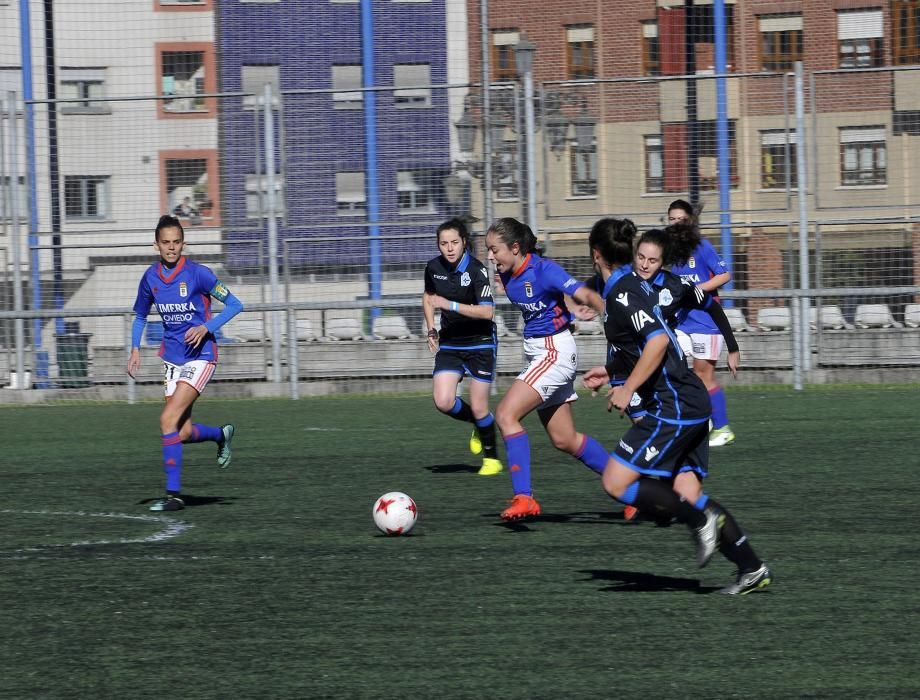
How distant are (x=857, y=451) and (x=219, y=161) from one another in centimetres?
1044

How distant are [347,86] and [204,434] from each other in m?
14.6

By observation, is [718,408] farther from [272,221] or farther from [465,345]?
[272,221]

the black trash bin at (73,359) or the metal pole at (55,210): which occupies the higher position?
the metal pole at (55,210)

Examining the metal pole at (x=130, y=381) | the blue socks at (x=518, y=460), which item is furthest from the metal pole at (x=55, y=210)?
the blue socks at (x=518, y=460)

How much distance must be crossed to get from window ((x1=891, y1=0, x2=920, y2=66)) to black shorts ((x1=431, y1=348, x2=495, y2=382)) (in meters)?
16.4

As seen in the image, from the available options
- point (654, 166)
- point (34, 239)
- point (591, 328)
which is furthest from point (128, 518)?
point (654, 166)

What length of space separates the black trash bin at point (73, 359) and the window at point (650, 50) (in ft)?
42.0

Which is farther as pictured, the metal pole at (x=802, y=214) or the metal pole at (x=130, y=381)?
the metal pole at (x=130, y=381)

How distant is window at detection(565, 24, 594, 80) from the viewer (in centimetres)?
2986

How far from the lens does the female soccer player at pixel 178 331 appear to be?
8984mm

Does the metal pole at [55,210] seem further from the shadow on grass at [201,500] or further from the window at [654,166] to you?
the shadow on grass at [201,500]

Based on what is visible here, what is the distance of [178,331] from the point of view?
912 centimetres

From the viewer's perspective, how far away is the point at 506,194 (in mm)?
17969

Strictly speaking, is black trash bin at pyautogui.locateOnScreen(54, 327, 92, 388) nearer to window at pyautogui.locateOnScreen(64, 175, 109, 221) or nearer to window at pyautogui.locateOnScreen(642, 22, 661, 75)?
window at pyautogui.locateOnScreen(64, 175, 109, 221)
